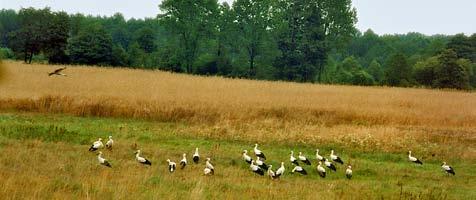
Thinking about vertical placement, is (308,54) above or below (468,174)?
above

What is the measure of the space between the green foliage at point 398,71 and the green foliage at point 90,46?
3600cm

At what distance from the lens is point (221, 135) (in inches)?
855

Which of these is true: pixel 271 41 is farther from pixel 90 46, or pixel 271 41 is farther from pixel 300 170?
pixel 300 170

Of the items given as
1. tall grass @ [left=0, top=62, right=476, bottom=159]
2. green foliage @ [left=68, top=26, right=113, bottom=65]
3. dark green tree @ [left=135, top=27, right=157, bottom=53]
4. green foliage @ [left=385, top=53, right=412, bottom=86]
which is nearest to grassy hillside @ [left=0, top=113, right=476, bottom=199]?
tall grass @ [left=0, top=62, right=476, bottom=159]

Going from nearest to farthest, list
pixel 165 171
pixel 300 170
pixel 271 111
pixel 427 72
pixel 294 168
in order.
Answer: pixel 165 171
pixel 300 170
pixel 294 168
pixel 271 111
pixel 427 72

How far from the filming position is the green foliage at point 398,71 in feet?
227

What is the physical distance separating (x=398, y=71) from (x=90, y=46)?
38785 millimetres

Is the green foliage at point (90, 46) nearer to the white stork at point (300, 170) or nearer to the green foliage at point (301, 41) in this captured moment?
the green foliage at point (301, 41)

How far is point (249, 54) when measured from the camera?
7675cm

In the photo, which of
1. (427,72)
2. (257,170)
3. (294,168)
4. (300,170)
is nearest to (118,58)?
(427,72)

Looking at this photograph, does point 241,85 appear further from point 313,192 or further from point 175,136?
point 313,192

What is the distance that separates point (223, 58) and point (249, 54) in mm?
4927

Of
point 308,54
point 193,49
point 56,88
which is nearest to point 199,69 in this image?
point 193,49

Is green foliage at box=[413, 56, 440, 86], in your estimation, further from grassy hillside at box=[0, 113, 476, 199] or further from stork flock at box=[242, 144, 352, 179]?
stork flock at box=[242, 144, 352, 179]
